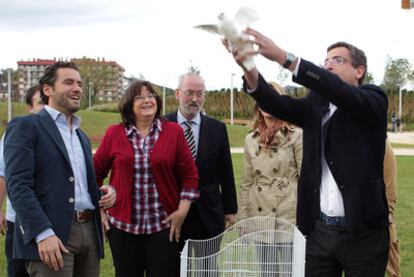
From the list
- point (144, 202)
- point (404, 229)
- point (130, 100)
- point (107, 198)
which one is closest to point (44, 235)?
point (107, 198)

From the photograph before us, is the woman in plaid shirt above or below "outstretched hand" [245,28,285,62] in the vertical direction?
below

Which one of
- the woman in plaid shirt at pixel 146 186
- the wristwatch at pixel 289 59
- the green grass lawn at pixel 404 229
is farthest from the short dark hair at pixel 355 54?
the green grass lawn at pixel 404 229

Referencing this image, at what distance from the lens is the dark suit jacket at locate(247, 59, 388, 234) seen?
310 centimetres

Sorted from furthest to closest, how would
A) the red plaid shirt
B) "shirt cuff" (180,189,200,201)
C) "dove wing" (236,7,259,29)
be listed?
"shirt cuff" (180,189,200,201) < the red plaid shirt < "dove wing" (236,7,259,29)

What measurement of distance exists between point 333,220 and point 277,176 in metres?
1.28

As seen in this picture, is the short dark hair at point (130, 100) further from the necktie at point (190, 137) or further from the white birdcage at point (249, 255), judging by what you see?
the white birdcage at point (249, 255)

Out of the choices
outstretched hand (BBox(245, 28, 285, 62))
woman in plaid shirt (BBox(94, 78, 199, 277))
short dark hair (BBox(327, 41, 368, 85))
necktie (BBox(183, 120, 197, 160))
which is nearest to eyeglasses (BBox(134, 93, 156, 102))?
woman in plaid shirt (BBox(94, 78, 199, 277))

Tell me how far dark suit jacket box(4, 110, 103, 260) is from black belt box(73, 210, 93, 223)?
130 millimetres

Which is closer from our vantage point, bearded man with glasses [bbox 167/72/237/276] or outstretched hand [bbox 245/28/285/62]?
outstretched hand [bbox 245/28/285/62]

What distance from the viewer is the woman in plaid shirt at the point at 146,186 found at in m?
4.28

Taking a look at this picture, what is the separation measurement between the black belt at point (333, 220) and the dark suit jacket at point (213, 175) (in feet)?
4.95

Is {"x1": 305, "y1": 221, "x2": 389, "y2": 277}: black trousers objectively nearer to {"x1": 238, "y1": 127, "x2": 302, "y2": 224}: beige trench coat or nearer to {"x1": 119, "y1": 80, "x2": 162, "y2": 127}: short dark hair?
{"x1": 238, "y1": 127, "x2": 302, "y2": 224}: beige trench coat

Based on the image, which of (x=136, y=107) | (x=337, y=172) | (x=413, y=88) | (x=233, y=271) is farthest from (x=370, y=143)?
(x=413, y=88)

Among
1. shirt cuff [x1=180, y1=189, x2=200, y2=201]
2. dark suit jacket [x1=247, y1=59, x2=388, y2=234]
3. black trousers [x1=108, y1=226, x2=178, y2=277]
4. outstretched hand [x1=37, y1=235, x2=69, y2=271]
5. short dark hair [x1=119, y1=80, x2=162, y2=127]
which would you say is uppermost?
short dark hair [x1=119, y1=80, x2=162, y2=127]
